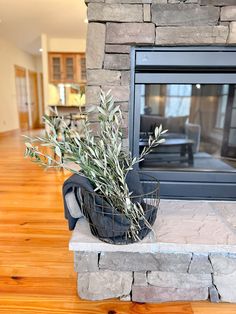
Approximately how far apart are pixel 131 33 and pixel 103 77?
26 cm

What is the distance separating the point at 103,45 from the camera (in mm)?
1297

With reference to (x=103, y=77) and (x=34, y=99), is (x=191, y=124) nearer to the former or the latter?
(x=103, y=77)

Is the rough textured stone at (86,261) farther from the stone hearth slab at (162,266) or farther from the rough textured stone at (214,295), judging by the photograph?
the rough textured stone at (214,295)

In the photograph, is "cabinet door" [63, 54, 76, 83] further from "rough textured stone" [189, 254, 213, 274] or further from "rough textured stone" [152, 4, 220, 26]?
"rough textured stone" [189, 254, 213, 274]

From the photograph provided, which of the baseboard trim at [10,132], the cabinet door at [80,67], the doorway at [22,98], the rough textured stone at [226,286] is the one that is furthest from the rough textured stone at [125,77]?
the doorway at [22,98]

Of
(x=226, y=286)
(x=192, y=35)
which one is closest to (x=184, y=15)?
(x=192, y=35)

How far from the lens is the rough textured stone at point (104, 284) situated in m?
1.10

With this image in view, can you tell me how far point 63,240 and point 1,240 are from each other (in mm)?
408

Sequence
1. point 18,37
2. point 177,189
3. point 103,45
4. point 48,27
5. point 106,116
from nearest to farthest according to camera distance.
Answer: point 106,116 < point 103,45 < point 177,189 < point 48,27 < point 18,37

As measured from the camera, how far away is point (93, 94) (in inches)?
53.0

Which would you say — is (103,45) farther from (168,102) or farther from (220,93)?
(220,93)

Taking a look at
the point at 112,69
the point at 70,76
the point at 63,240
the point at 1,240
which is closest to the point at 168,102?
the point at 112,69

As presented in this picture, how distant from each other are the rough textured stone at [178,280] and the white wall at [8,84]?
21.6ft

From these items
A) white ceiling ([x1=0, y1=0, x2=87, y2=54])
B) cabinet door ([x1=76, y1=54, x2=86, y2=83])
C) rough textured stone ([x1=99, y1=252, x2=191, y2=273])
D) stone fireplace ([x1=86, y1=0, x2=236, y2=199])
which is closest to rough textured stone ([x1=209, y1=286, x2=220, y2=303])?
rough textured stone ([x1=99, y1=252, x2=191, y2=273])
